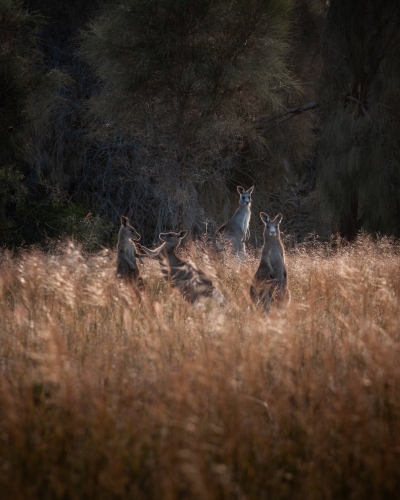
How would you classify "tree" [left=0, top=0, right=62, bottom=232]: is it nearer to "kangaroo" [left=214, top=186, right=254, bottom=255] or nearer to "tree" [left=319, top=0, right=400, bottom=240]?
"kangaroo" [left=214, top=186, right=254, bottom=255]

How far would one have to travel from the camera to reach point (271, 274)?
24.6 feet

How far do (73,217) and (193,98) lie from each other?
362cm

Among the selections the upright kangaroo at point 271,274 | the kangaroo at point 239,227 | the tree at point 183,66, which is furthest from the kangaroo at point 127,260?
the tree at point 183,66

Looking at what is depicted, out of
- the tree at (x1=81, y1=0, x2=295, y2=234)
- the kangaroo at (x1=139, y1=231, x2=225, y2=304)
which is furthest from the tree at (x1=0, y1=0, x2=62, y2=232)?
the kangaroo at (x1=139, y1=231, x2=225, y2=304)

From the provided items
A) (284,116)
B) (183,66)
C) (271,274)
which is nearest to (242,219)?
(183,66)

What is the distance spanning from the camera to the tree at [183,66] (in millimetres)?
13180

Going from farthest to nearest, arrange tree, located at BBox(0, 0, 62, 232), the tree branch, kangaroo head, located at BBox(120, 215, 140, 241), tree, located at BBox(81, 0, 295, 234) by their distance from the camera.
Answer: the tree branch, tree, located at BBox(81, 0, 295, 234), tree, located at BBox(0, 0, 62, 232), kangaroo head, located at BBox(120, 215, 140, 241)

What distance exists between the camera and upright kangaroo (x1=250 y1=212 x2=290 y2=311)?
7035 millimetres

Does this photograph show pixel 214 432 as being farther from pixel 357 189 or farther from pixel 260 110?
pixel 260 110

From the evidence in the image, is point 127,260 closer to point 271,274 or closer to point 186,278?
point 186,278

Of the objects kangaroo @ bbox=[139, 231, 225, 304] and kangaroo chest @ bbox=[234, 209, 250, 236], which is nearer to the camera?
kangaroo @ bbox=[139, 231, 225, 304]

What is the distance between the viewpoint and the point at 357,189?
45.6ft

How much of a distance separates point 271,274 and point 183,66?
23.9 ft

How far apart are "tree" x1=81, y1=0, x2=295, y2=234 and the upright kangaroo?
5.96 metres
